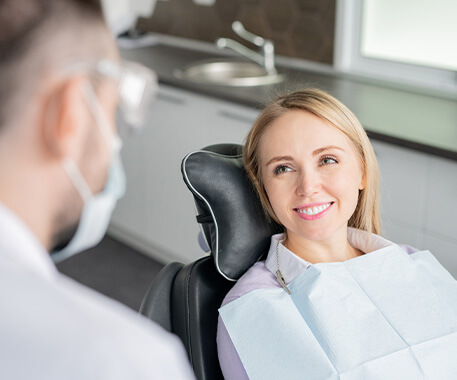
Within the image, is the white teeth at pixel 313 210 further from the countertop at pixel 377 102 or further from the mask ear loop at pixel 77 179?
the mask ear loop at pixel 77 179

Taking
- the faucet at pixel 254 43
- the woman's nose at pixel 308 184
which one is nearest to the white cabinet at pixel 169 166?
the faucet at pixel 254 43

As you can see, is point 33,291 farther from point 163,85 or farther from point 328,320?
point 163,85

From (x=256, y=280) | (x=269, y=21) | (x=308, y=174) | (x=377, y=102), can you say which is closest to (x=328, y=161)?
(x=308, y=174)

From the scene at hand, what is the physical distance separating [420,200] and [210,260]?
36.3 inches

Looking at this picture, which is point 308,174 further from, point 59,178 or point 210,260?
point 59,178

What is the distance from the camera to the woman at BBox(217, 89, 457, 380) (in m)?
1.34

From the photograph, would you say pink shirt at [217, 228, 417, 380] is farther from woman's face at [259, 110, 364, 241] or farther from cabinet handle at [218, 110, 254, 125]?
cabinet handle at [218, 110, 254, 125]

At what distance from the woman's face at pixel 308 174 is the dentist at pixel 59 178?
592 millimetres

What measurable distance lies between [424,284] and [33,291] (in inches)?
40.5

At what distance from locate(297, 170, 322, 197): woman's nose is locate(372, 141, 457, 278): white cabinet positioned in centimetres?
76

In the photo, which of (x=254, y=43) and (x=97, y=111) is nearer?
(x=97, y=111)

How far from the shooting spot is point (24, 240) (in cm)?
72

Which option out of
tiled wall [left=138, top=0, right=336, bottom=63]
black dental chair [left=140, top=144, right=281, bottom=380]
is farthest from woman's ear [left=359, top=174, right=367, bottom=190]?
tiled wall [left=138, top=0, right=336, bottom=63]

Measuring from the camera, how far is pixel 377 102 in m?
2.53
